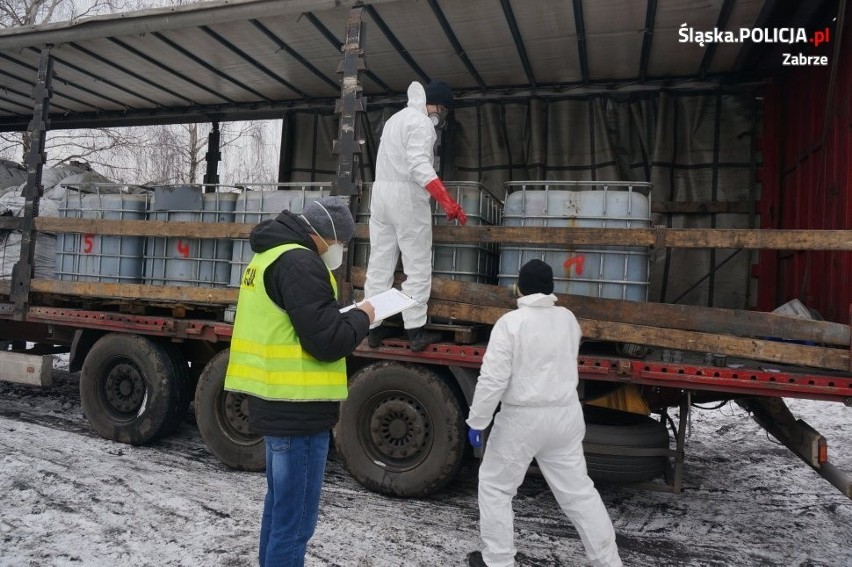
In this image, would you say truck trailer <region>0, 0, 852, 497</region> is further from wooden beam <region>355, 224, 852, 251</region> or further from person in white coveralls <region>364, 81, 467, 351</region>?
person in white coveralls <region>364, 81, 467, 351</region>

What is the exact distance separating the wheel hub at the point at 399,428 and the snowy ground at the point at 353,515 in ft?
1.33

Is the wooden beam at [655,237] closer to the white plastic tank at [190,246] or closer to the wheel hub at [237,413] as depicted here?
the white plastic tank at [190,246]

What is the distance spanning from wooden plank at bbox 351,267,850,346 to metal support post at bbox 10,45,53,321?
173 inches

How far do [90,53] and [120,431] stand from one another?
4.22m

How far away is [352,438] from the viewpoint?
4.62 metres

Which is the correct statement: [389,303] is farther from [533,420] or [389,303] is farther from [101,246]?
[101,246]

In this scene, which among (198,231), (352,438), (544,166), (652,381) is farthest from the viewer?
(544,166)

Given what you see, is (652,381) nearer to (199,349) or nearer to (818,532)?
(818,532)

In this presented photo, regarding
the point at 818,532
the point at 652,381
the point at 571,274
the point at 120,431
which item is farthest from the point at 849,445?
the point at 120,431

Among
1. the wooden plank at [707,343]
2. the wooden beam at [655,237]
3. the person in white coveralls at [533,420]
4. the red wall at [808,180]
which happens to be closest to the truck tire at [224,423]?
the wooden beam at [655,237]

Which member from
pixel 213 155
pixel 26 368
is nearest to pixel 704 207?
pixel 213 155

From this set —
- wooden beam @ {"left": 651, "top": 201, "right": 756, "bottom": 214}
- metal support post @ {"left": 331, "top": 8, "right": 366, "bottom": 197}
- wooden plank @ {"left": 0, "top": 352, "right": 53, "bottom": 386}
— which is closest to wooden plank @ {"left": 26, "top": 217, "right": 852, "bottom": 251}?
metal support post @ {"left": 331, "top": 8, "right": 366, "bottom": 197}

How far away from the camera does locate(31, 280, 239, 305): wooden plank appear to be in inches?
201

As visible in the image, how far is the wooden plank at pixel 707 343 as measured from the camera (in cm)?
351
